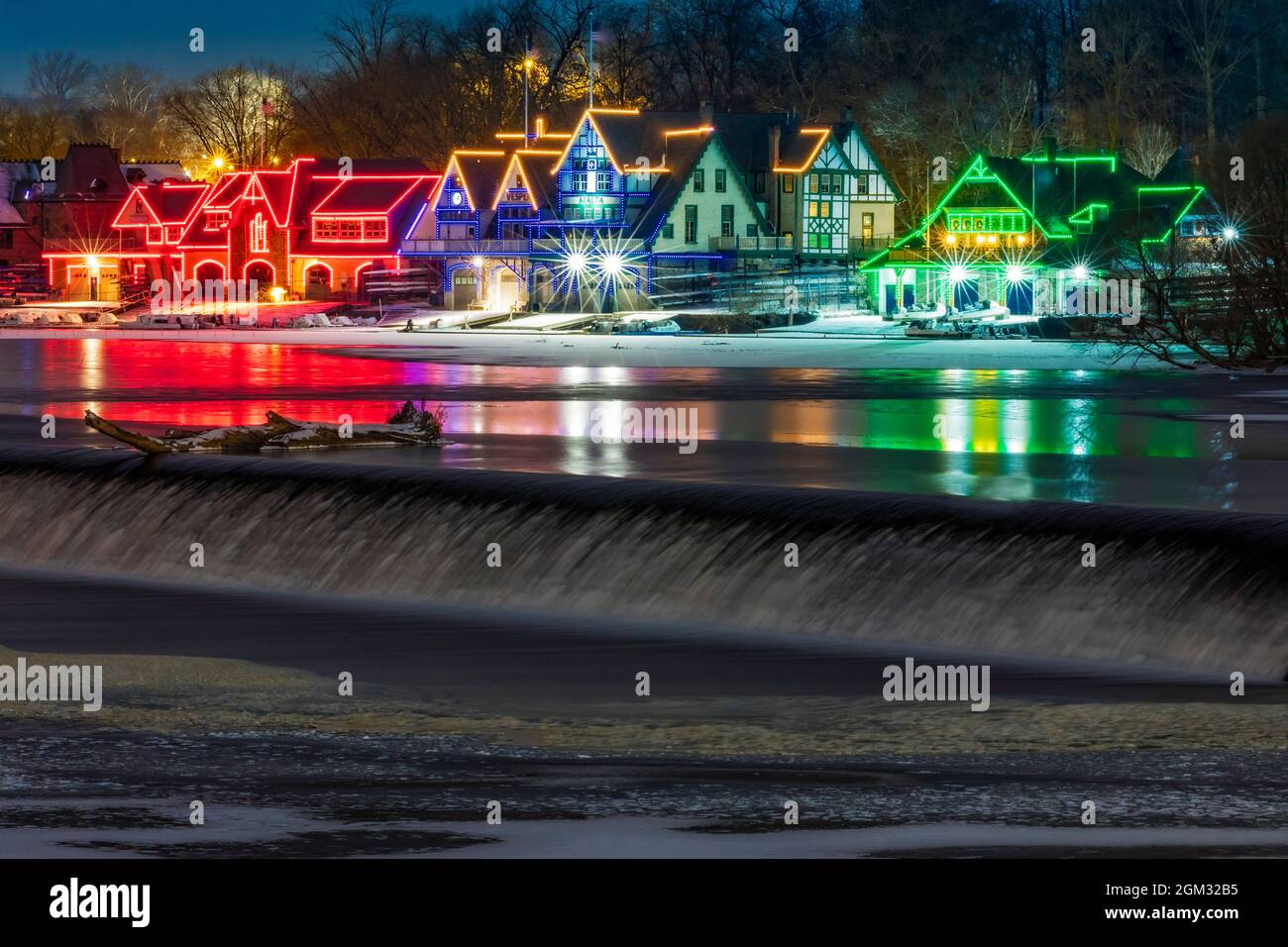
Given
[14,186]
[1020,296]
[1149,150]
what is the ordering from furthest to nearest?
[14,186] → [1149,150] → [1020,296]

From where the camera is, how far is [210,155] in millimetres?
162625

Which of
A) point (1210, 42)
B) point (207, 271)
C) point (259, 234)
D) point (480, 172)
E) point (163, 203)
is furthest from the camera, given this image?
point (163, 203)

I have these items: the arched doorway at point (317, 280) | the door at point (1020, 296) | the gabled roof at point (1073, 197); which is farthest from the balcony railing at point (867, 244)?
the arched doorway at point (317, 280)

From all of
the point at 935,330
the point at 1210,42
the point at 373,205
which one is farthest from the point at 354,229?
the point at 1210,42

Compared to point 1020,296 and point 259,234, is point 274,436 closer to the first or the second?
point 1020,296

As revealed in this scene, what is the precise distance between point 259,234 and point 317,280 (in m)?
4.25

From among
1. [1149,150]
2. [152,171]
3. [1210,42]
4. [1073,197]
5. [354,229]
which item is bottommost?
[1073,197]

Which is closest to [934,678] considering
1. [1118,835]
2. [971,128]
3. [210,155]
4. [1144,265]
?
[1118,835]

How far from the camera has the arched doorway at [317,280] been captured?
110562 mm

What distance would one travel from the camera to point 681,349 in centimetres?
6800

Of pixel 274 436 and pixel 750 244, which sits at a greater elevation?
pixel 750 244

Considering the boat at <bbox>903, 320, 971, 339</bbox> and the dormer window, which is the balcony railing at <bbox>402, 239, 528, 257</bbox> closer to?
the dormer window

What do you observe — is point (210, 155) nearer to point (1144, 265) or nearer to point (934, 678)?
point (1144, 265)

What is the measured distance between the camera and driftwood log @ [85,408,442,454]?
2747 centimetres
